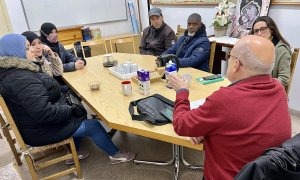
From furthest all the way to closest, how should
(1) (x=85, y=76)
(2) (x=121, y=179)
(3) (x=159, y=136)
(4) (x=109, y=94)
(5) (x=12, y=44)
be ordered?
1. (1) (x=85, y=76)
2. (2) (x=121, y=179)
3. (4) (x=109, y=94)
4. (5) (x=12, y=44)
5. (3) (x=159, y=136)

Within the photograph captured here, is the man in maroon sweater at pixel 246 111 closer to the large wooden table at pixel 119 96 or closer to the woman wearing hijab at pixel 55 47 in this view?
the large wooden table at pixel 119 96

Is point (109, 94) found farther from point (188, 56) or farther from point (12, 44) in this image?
point (188, 56)

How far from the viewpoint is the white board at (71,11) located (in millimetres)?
4282

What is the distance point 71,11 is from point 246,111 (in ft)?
14.4

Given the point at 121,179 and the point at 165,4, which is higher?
the point at 165,4

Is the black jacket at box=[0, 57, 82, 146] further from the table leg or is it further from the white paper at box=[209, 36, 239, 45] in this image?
the white paper at box=[209, 36, 239, 45]

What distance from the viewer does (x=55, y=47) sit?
8.86ft

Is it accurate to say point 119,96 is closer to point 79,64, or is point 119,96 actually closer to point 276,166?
point 79,64

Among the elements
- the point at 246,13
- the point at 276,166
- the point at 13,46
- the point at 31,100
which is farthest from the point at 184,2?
the point at 276,166

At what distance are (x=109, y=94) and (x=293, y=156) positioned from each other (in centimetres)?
129

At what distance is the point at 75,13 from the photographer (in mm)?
4621

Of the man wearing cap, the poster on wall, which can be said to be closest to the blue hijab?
the man wearing cap

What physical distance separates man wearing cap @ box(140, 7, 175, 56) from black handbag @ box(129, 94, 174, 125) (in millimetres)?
1780

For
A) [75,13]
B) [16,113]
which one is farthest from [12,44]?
[75,13]
